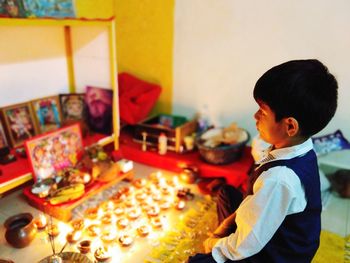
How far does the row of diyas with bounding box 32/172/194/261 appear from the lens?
1.37 meters

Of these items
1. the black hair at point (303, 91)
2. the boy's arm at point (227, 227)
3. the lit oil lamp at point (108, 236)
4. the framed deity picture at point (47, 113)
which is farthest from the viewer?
the framed deity picture at point (47, 113)

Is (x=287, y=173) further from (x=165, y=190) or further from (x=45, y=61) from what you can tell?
(x=45, y=61)

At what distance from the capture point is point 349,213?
5.50ft

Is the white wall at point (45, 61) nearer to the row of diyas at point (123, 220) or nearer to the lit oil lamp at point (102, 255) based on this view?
the row of diyas at point (123, 220)

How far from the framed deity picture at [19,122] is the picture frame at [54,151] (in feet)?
0.94

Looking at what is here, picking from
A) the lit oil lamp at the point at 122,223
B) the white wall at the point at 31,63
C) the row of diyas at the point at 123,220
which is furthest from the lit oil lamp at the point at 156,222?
the white wall at the point at 31,63

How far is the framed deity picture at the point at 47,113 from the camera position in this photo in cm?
189

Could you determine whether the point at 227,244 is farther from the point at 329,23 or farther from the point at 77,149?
the point at 329,23

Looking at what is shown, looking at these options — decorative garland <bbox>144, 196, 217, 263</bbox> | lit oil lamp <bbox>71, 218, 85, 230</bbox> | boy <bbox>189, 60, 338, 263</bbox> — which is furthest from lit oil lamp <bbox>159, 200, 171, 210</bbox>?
boy <bbox>189, 60, 338, 263</bbox>

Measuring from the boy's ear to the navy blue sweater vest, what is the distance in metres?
0.07

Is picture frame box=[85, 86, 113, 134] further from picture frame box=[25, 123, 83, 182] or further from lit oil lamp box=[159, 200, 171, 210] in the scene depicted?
lit oil lamp box=[159, 200, 171, 210]

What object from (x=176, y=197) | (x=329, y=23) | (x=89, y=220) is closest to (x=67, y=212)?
(x=89, y=220)

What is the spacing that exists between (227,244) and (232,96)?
3.78 ft

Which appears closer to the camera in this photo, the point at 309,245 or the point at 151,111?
the point at 309,245
